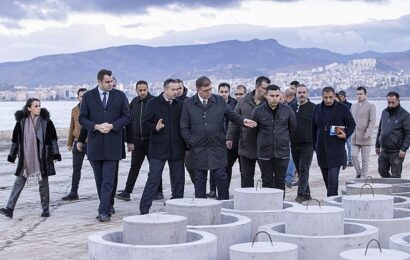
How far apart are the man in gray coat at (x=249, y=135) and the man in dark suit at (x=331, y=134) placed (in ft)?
2.84

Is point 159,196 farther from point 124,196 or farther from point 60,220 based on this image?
point 60,220

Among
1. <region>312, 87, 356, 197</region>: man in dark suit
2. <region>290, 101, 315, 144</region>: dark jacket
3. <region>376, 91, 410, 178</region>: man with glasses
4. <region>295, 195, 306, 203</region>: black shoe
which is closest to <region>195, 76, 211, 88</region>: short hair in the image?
<region>312, 87, 356, 197</region>: man in dark suit

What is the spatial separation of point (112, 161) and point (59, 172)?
27.9ft

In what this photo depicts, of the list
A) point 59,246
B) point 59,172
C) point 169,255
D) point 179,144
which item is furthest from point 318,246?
point 59,172

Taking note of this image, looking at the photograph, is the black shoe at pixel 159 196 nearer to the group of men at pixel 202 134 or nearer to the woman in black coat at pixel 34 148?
the group of men at pixel 202 134

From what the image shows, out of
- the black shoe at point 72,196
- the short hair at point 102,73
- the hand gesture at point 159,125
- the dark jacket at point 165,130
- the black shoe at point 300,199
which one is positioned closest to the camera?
the hand gesture at point 159,125

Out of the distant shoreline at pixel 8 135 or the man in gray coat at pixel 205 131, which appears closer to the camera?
the man in gray coat at pixel 205 131

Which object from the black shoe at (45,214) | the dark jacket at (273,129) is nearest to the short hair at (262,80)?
the dark jacket at (273,129)

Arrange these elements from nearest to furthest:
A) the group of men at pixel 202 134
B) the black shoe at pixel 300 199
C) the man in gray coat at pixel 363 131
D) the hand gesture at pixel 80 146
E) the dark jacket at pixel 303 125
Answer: the group of men at pixel 202 134
the hand gesture at pixel 80 146
the black shoe at pixel 300 199
the dark jacket at pixel 303 125
the man in gray coat at pixel 363 131

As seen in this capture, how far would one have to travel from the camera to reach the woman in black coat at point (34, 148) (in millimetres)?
10977

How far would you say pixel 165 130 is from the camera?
35.1 ft

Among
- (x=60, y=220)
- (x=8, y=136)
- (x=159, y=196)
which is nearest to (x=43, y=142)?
(x=60, y=220)

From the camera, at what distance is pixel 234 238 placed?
24.9 feet

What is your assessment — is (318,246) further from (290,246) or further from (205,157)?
(205,157)
